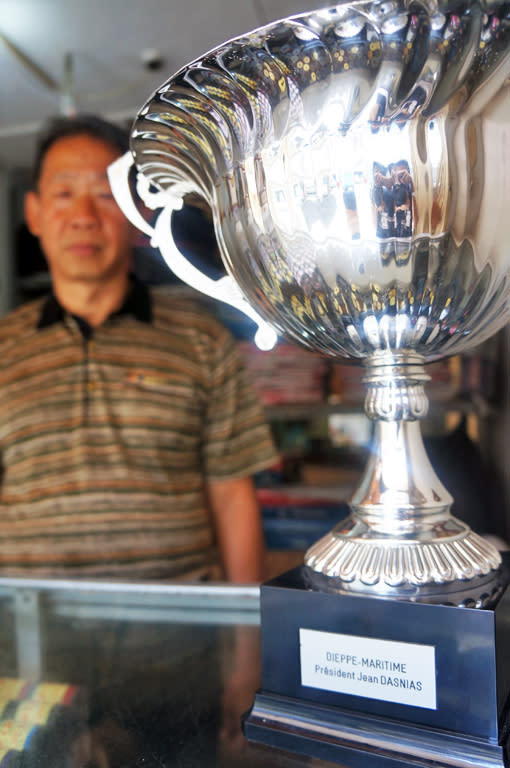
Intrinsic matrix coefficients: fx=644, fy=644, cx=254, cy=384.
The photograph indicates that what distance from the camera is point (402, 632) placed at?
1.17 feet

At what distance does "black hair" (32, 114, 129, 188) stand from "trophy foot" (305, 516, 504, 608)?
39.1 inches

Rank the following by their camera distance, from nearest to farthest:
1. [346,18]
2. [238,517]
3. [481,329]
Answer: [346,18] → [481,329] → [238,517]

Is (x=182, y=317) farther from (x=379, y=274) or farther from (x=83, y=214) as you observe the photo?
(x=379, y=274)

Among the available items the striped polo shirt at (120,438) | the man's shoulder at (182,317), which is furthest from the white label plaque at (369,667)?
the man's shoulder at (182,317)

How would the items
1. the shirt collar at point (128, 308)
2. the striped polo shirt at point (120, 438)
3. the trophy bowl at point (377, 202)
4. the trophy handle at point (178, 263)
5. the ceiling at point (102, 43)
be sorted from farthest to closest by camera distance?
the ceiling at point (102, 43) → the shirt collar at point (128, 308) → the striped polo shirt at point (120, 438) → the trophy handle at point (178, 263) → the trophy bowl at point (377, 202)

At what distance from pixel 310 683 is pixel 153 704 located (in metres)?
0.12

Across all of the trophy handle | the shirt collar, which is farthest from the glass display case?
the shirt collar

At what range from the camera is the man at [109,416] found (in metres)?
1.09

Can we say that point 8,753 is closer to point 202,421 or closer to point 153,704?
point 153,704

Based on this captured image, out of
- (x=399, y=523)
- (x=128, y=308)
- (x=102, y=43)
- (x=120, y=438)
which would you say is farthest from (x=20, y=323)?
(x=399, y=523)

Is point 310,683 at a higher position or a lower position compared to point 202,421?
lower

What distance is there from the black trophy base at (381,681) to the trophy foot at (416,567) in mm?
12

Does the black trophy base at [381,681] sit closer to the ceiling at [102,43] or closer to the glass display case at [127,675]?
the glass display case at [127,675]

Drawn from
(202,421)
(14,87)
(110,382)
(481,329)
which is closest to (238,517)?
(202,421)
